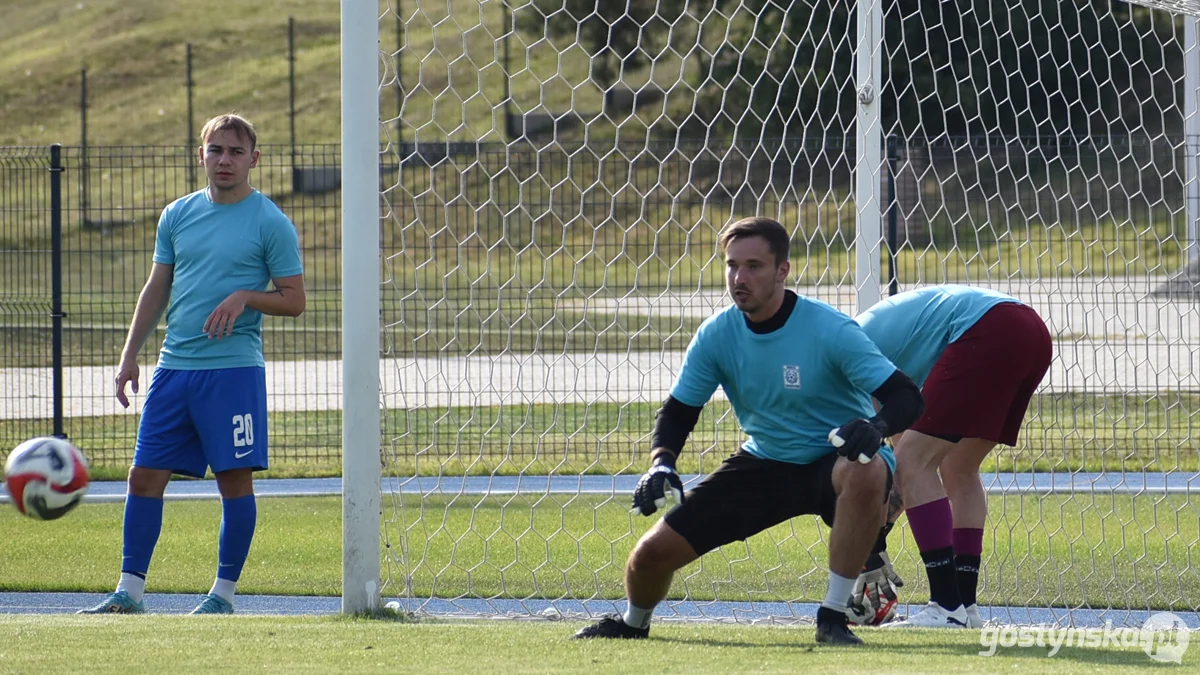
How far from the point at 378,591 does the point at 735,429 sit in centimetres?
547

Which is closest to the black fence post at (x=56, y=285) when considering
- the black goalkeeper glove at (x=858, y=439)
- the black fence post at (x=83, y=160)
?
the black fence post at (x=83, y=160)

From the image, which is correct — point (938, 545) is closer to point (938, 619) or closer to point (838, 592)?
point (938, 619)

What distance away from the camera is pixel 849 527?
4.83 meters

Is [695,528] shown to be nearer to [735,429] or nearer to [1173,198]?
[735,429]

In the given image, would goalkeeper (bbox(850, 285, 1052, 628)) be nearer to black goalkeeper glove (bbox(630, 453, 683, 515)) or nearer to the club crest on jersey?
the club crest on jersey

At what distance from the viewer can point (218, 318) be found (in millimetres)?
5613

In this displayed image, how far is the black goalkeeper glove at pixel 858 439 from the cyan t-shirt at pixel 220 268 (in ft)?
7.78

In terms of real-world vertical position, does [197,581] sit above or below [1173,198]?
below

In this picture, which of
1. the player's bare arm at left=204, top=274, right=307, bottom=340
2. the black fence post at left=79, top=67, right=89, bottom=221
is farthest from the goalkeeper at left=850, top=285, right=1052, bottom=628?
the black fence post at left=79, top=67, right=89, bottom=221

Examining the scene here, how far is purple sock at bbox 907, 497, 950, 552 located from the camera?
5.55 meters

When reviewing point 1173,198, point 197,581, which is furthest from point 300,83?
point 197,581

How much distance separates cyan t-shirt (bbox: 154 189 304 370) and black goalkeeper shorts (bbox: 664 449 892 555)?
1858 millimetres

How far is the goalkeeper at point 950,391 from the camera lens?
5613 millimetres

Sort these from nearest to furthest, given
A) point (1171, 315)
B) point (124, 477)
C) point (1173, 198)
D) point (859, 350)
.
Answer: point (859, 350)
point (124, 477)
point (1171, 315)
point (1173, 198)
